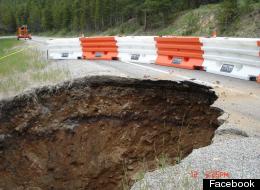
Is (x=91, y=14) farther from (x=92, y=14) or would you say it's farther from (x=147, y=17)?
(x=147, y=17)

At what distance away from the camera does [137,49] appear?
12.7m

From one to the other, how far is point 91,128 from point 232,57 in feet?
13.1

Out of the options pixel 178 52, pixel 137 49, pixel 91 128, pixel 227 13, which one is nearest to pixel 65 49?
pixel 137 49

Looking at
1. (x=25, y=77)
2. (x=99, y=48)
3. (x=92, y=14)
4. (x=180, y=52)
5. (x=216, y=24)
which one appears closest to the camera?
(x=25, y=77)

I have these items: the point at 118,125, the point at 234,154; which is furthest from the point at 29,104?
the point at 234,154

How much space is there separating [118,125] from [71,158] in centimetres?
139

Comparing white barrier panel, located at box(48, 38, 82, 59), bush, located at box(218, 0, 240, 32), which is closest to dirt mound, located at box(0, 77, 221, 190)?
white barrier panel, located at box(48, 38, 82, 59)

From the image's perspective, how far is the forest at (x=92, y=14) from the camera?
39875 millimetres

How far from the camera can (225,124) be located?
601 cm

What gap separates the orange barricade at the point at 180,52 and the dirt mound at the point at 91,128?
2014mm

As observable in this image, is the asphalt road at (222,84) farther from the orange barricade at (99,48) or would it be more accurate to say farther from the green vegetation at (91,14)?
the green vegetation at (91,14)

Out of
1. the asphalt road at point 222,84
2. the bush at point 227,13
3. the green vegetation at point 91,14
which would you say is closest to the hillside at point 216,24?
the bush at point 227,13

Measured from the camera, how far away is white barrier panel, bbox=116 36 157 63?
1230 centimetres

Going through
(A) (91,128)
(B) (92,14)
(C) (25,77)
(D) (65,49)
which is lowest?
(A) (91,128)
